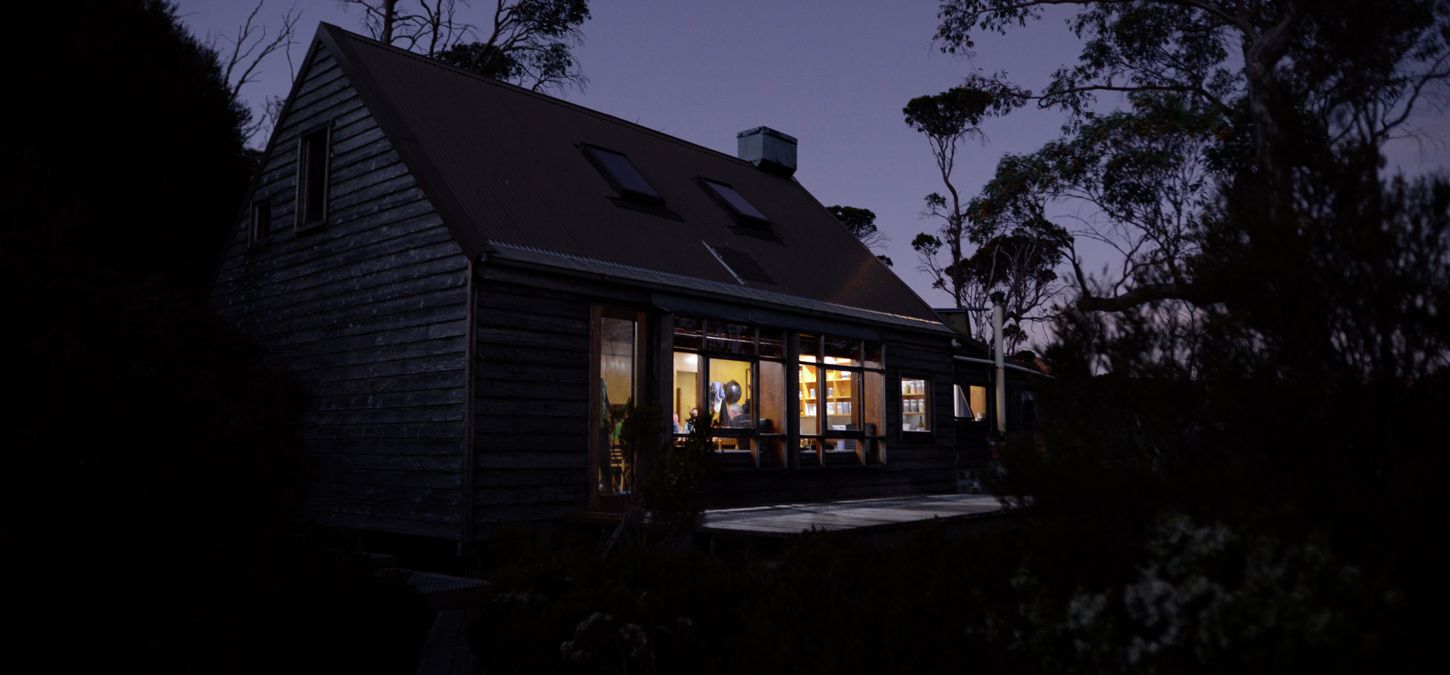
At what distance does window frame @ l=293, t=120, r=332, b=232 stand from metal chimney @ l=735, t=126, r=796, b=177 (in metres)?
9.10

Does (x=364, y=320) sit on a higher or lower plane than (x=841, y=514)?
higher

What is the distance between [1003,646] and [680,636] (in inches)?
105

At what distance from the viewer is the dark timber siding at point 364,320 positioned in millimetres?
11008

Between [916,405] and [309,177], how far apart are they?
1040 centimetres

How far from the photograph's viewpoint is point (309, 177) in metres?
13.9

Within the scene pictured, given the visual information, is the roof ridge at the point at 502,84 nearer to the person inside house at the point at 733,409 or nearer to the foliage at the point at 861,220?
the person inside house at the point at 733,409

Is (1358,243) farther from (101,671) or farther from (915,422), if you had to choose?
(915,422)

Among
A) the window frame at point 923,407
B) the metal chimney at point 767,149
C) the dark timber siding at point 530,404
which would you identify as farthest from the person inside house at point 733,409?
the metal chimney at point 767,149

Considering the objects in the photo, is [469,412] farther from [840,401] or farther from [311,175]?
[840,401]

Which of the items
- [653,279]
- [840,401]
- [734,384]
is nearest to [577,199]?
[653,279]

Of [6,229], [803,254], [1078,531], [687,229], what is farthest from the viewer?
[803,254]

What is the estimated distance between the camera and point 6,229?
6.08 meters

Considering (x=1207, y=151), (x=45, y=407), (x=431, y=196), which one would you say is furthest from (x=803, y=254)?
(x=45, y=407)

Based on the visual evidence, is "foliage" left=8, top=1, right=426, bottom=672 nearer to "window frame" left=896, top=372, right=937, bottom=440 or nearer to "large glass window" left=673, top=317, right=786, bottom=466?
"large glass window" left=673, top=317, right=786, bottom=466
